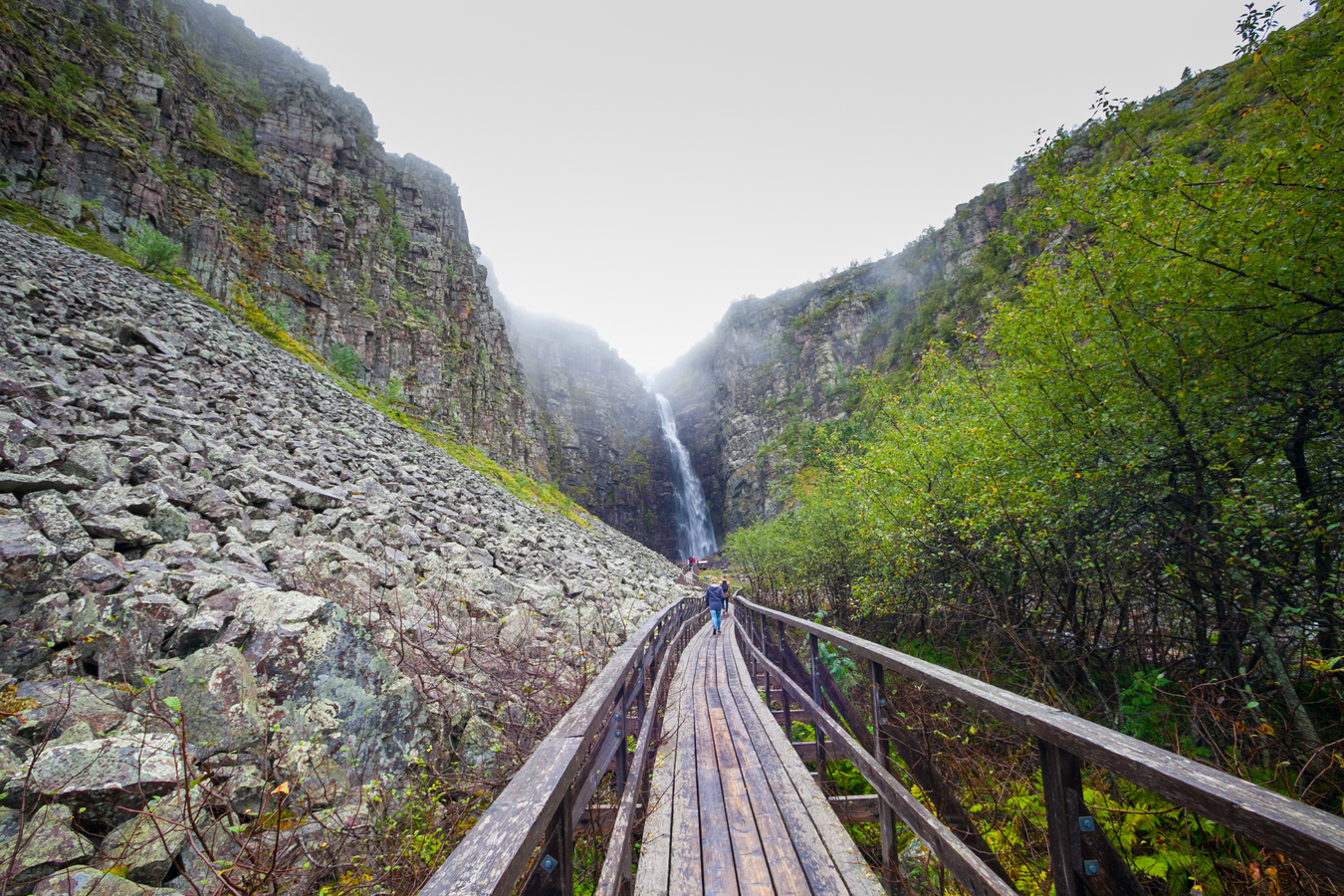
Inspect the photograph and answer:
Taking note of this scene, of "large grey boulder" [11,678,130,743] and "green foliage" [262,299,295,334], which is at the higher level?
"green foliage" [262,299,295,334]

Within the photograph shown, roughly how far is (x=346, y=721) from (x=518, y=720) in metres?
1.20

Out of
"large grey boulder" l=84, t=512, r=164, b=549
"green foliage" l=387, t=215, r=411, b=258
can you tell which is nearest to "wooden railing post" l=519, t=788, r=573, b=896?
"large grey boulder" l=84, t=512, r=164, b=549

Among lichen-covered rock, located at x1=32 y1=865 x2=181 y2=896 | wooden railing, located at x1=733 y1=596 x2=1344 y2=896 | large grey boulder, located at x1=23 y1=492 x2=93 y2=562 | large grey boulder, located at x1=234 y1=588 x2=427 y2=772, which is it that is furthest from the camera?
large grey boulder, located at x1=23 y1=492 x2=93 y2=562

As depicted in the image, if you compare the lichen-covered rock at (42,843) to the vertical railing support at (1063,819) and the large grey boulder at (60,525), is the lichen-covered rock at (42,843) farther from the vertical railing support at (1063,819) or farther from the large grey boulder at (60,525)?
the vertical railing support at (1063,819)

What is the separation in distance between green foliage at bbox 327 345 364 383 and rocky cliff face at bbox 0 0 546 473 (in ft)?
3.26

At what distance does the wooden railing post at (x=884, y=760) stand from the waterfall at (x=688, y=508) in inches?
2056

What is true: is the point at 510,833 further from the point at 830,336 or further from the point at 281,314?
the point at 830,336

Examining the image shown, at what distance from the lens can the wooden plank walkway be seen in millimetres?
2246

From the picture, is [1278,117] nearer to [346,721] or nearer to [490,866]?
[490,866]

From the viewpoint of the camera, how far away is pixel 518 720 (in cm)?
381

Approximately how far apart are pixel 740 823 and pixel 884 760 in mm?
911

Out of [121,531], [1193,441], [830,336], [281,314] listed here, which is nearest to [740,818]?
[1193,441]

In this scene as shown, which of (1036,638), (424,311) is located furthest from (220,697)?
(424,311)

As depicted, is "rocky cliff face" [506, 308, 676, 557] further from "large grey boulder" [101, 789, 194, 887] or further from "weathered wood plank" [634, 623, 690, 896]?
"large grey boulder" [101, 789, 194, 887]
